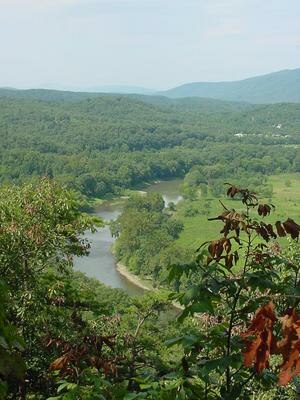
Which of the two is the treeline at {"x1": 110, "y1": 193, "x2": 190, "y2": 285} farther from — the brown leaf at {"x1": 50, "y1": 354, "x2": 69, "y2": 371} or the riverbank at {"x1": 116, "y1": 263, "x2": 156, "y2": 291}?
the brown leaf at {"x1": 50, "y1": 354, "x2": 69, "y2": 371}

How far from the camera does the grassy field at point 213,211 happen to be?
4951 cm

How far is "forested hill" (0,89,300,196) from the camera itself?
2958 inches

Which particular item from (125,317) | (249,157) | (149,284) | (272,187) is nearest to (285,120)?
(249,157)

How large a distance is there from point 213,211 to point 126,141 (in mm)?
50241

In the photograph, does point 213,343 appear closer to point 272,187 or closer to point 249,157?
point 272,187

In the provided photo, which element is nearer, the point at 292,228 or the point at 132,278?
the point at 292,228

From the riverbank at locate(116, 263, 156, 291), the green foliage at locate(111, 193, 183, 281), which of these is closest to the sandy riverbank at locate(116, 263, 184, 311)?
the riverbank at locate(116, 263, 156, 291)

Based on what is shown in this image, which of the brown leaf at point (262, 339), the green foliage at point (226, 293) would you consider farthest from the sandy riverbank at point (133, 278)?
the brown leaf at point (262, 339)

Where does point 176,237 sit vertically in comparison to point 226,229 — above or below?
below

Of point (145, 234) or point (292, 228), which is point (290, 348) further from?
point (145, 234)

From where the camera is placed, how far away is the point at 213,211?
6181 centimetres

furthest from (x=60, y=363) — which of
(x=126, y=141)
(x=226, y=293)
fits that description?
(x=126, y=141)

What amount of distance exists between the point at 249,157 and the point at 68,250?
317ft

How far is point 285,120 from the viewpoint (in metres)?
165
